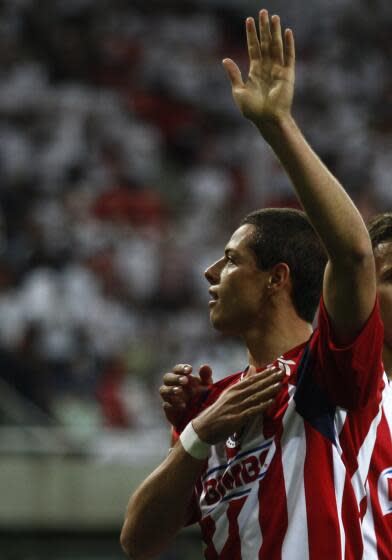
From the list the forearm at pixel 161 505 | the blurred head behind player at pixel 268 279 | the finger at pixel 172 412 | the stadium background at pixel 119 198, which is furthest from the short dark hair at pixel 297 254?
the stadium background at pixel 119 198

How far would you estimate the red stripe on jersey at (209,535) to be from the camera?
10.2ft

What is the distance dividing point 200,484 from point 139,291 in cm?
591

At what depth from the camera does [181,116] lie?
1271 cm

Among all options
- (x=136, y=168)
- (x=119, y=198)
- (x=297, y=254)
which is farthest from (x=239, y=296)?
(x=136, y=168)

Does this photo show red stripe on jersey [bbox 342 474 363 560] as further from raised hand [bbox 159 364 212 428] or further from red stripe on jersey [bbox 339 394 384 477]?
raised hand [bbox 159 364 212 428]

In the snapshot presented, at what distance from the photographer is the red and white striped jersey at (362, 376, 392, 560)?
9.69ft

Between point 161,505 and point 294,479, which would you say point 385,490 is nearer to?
point 294,479

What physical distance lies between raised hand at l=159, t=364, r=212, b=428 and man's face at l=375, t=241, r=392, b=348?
0.53 meters

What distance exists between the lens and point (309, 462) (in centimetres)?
293

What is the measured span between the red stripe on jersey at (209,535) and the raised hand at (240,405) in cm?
29

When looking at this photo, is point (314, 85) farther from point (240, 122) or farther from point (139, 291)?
point (139, 291)

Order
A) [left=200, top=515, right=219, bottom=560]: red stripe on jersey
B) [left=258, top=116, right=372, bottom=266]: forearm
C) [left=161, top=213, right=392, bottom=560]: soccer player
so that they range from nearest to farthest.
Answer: [left=258, top=116, right=372, bottom=266]: forearm → [left=161, top=213, right=392, bottom=560]: soccer player → [left=200, top=515, right=219, bottom=560]: red stripe on jersey

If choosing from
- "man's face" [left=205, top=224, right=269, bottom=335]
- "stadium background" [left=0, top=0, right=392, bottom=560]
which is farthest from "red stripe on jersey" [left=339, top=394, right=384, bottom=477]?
"stadium background" [left=0, top=0, right=392, bottom=560]

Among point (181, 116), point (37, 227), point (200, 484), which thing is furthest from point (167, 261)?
point (200, 484)
